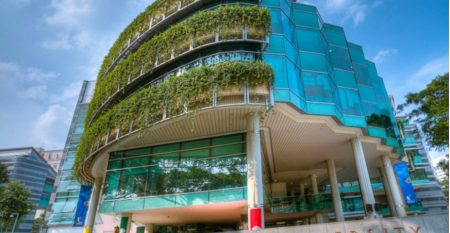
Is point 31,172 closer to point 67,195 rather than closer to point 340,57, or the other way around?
point 67,195

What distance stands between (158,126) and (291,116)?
7.00m

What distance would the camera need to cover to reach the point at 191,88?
12.8 meters

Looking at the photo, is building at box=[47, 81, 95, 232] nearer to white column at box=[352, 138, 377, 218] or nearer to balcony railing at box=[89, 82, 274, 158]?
balcony railing at box=[89, 82, 274, 158]

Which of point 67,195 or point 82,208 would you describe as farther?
point 67,195

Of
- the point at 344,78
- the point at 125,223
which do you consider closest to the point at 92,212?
the point at 125,223

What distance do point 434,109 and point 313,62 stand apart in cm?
656

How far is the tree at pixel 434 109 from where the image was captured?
13.4m

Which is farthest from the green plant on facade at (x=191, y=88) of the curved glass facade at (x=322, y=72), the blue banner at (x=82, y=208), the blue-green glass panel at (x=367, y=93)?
the blue banner at (x=82, y=208)

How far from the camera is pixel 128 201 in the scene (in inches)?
583

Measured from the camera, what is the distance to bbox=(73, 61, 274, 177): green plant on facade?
1255cm

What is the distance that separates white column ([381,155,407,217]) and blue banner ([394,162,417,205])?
291cm

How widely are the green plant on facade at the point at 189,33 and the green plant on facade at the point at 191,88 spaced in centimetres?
240

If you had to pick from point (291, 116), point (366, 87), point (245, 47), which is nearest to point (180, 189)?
point (291, 116)

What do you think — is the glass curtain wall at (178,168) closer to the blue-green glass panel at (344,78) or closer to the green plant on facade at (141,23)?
the blue-green glass panel at (344,78)
